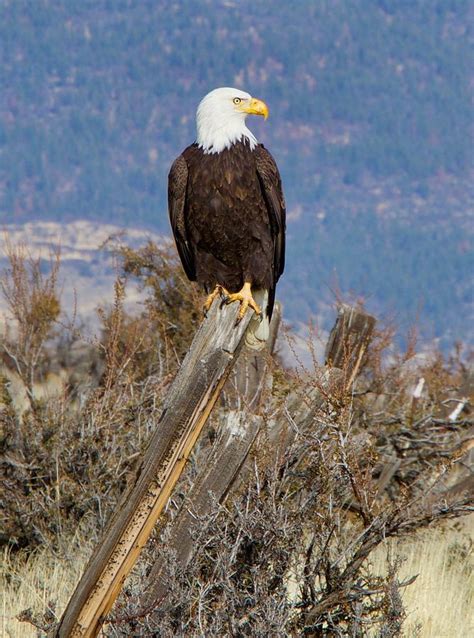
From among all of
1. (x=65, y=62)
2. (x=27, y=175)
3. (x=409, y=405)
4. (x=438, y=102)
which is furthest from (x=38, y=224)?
(x=409, y=405)

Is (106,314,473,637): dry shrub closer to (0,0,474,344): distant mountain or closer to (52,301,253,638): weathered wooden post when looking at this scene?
(52,301,253,638): weathered wooden post

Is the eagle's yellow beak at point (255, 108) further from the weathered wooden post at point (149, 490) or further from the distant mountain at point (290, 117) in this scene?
the distant mountain at point (290, 117)

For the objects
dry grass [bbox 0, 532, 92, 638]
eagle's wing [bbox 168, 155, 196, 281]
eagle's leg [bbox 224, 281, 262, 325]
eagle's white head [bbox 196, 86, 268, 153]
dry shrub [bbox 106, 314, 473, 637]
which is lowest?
dry grass [bbox 0, 532, 92, 638]

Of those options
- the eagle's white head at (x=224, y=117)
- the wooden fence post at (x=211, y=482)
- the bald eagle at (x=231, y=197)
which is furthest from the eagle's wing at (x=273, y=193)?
the wooden fence post at (x=211, y=482)

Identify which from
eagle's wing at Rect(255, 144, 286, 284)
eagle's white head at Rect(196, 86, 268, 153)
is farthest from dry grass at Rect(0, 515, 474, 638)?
eagle's white head at Rect(196, 86, 268, 153)

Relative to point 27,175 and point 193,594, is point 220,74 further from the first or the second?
point 193,594

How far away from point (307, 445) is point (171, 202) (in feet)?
6.59

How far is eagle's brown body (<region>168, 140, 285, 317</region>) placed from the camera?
641 cm

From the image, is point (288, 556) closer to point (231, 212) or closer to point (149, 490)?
point (149, 490)

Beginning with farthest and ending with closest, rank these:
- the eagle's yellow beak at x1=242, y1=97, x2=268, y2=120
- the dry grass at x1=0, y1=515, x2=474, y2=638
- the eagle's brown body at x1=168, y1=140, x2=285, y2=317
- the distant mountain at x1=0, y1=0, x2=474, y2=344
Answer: the distant mountain at x1=0, y1=0, x2=474, y2=344 < the eagle's yellow beak at x1=242, y1=97, x2=268, y2=120 < the eagle's brown body at x1=168, y1=140, x2=285, y2=317 < the dry grass at x1=0, y1=515, x2=474, y2=638

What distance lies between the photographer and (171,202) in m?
6.71

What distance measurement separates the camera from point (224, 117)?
6.48 metres

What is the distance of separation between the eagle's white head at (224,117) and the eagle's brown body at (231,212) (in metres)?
0.05

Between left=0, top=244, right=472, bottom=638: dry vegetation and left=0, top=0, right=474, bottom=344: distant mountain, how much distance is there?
354 feet
